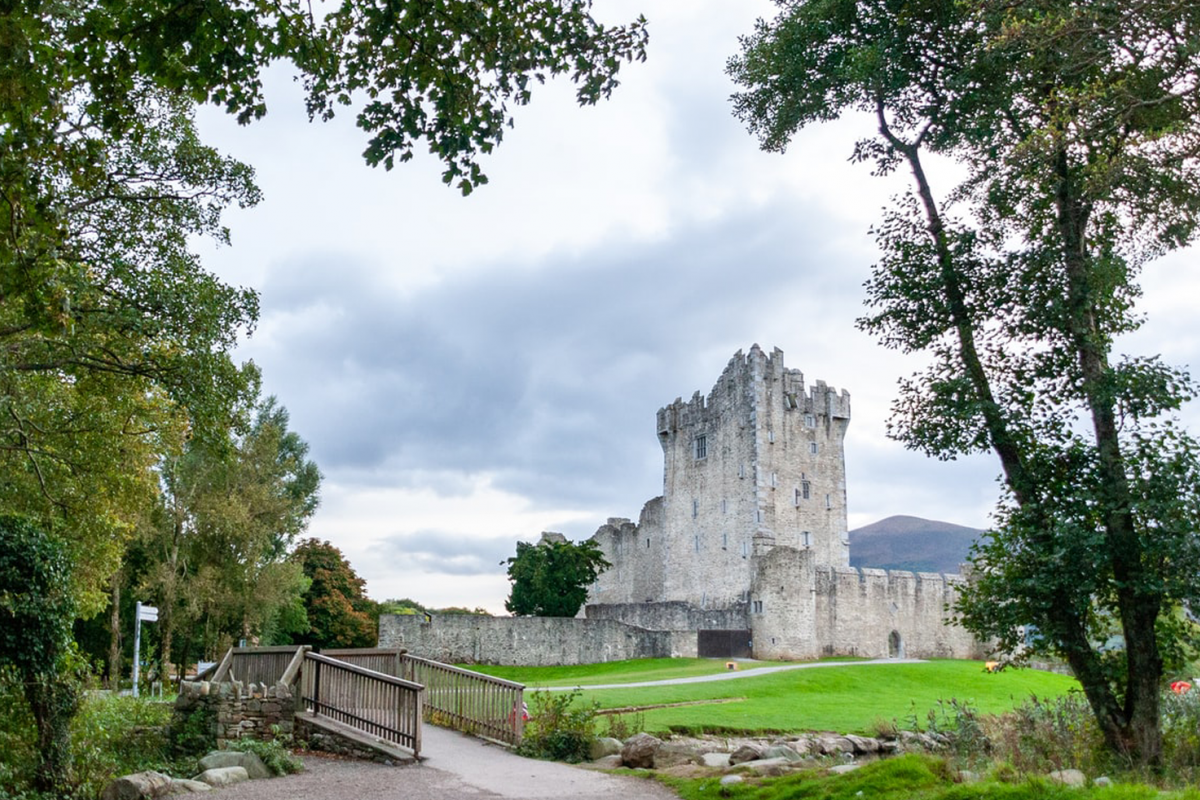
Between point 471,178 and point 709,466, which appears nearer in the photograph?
point 471,178

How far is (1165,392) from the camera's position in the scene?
38.5ft

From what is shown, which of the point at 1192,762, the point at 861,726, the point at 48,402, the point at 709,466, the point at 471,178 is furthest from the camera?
the point at 709,466

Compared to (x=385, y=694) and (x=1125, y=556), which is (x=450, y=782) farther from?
(x=1125, y=556)

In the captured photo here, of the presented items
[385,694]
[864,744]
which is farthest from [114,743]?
[864,744]

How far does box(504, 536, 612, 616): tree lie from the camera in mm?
48281

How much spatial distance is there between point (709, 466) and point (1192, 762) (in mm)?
43375

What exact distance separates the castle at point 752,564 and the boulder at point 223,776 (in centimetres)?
2785

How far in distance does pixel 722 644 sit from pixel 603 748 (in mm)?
30466

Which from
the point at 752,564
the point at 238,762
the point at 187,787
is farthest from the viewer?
the point at 752,564

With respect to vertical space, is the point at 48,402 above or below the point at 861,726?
above

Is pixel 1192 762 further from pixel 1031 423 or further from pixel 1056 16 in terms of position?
pixel 1056 16

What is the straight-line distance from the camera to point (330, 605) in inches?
1967

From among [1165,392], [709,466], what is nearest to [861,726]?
[1165,392]

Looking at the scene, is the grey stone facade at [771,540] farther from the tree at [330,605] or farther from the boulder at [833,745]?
the boulder at [833,745]
